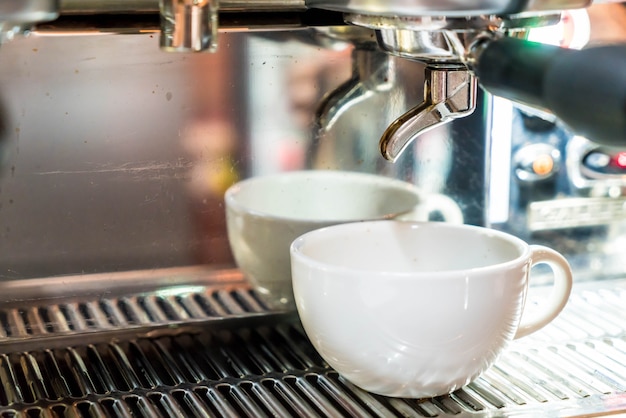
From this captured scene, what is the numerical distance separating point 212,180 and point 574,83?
1.04 feet

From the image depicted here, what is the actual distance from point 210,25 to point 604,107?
8.4 inches

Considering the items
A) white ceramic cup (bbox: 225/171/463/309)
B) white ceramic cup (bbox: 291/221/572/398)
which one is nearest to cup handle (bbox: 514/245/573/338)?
white ceramic cup (bbox: 291/221/572/398)

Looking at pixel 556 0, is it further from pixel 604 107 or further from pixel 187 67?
pixel 187 67

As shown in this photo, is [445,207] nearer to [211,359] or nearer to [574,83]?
[211,359]

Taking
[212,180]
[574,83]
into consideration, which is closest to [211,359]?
[212,180]

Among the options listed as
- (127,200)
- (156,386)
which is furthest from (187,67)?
(156,386)

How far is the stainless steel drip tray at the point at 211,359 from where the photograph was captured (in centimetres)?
50

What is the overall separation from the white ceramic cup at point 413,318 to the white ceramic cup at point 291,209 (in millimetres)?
63

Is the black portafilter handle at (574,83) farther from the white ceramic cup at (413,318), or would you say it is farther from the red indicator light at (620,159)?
the red indicator light at (620,159)

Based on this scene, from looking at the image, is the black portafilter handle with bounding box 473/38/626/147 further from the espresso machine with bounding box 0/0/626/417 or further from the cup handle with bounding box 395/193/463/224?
the cup handle with bounding box 395/193/463/224

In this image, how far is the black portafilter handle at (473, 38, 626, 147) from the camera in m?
0.33

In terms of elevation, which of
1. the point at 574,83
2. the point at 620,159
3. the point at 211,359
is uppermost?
the point at 574,83

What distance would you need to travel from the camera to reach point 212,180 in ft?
2.00

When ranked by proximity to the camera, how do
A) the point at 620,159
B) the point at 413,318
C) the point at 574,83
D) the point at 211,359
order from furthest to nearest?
the point at 620,159, the point at 211,359, the point at 413,318, the point at 574,83
